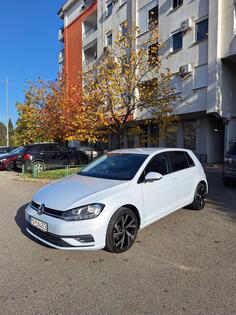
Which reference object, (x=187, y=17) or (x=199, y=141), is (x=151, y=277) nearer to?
(x=199, y=141)

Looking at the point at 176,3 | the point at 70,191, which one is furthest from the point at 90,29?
the point at 70,191

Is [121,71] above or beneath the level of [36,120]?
above

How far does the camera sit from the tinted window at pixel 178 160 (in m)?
5.72

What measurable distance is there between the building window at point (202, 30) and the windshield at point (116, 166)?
14114 mm

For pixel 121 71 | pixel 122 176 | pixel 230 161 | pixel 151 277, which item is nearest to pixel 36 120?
pixel 121 71

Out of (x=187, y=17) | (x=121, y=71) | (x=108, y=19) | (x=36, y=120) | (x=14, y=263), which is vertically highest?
(x=108, y=19)

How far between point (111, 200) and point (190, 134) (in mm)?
16174

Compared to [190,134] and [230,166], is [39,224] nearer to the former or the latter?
[230,166]

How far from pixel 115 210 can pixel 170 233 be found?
1510 mm

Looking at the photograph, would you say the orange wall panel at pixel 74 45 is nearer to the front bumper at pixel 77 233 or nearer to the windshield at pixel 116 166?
the windshield at pixel 116 166

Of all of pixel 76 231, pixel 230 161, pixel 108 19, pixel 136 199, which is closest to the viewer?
pixel 76 231

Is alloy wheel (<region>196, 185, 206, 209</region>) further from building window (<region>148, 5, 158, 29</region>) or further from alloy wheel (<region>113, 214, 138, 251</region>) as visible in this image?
building window (<region>148, 5, 158, 29</region>)

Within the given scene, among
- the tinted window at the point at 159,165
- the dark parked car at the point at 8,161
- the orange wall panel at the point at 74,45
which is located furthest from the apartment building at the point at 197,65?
the tinted window at the point at 159,165

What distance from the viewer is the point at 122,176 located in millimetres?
4855
